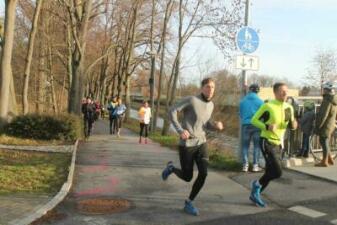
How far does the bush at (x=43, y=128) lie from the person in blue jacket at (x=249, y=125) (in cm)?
947

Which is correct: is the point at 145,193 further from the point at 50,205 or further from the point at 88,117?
the point at 88,117

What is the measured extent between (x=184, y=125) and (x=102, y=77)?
51.7m

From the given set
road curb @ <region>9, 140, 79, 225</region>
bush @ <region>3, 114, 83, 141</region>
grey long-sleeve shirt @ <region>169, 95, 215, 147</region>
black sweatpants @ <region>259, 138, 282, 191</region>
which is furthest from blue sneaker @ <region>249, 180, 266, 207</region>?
bush @ <region>3, 114, 83, 141</region>

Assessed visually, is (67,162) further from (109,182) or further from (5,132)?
(5,132)

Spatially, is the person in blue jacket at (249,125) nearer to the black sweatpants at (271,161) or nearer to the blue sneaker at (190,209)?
the black sweatpants at (271,161)

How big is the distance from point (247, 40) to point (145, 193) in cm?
449

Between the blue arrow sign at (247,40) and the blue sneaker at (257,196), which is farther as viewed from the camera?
the blue arrow sign at (247,40)

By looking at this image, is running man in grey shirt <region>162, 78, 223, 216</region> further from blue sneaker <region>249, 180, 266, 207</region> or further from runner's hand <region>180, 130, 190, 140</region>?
blue sneaker <region>249, 180, 266, 207</region>

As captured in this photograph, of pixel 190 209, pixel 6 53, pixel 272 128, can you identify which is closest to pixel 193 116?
pixel 272 128

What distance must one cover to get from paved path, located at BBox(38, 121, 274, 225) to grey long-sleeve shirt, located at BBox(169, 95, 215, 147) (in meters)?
1.08

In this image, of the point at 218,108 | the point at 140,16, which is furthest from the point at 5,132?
the point at 140,16

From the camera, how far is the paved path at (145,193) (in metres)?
8.18

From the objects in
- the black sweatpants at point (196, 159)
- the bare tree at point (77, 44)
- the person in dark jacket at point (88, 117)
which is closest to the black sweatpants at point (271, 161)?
the black sweatpants at point (196, 159)

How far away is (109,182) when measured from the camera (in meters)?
11.1
